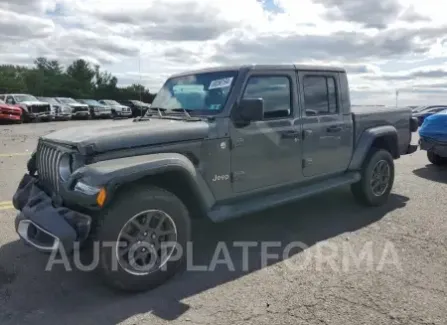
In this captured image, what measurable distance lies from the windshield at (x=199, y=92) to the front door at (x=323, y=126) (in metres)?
1.02

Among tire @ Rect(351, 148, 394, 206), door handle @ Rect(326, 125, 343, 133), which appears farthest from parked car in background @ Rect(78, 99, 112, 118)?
door handle @ Rect(326, 125, 343, 133)

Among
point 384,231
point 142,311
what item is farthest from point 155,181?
point 384,231

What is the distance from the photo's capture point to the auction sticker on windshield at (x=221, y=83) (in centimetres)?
431

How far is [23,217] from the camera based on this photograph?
3.60 m

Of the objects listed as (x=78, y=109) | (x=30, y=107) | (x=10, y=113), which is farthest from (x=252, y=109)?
(x=78, y=109)

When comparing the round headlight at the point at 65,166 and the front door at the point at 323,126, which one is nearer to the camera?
the round headlight at the point at 65,166

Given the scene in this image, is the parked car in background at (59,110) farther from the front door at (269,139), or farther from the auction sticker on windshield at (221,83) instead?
the front door at (269,139)

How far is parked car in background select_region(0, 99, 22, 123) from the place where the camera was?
21391 millimetres

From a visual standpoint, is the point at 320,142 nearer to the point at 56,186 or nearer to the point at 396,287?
the point at 396,287

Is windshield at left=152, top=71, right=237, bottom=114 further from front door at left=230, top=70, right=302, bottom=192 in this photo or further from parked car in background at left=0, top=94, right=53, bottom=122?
parked car in background at left=0, top=94, right=53, bottom=122

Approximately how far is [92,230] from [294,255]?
6.66 ft

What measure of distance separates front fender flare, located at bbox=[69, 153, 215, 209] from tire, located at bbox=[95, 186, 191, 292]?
0.16 metres

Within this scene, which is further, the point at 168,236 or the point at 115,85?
the point at 115,85

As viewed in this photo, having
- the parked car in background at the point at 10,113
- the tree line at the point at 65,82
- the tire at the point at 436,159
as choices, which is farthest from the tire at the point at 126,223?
the tree line at the point at 65,82
